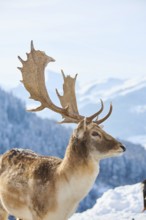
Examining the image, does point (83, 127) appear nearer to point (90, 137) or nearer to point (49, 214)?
point (90, 137)

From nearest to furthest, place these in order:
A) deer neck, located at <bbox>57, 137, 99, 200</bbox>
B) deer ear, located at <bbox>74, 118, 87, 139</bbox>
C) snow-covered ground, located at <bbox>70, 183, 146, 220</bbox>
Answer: deer neck, located at <bbox>57, 137, 99, 200</bbox> → deer ear, located at <bbox>74, 118, 87, 139</bbox> → snow-covered ground, located at <bbox>70, 183, 146, 220</bbox>

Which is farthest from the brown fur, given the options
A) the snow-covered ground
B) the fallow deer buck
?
the snow-covered ground

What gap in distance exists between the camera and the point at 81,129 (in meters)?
9.23

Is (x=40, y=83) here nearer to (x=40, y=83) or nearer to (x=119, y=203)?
(x=40, y=83)

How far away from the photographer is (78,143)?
9195 millimetres

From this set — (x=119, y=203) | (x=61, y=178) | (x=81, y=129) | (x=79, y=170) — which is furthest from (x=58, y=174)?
(x=119, y=203)

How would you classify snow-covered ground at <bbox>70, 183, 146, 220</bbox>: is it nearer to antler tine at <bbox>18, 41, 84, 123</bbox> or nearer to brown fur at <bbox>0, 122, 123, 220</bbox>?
antler tine at <bbox>18, 41, 84, 123</bbox>

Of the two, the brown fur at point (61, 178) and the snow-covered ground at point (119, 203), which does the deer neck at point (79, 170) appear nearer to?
the brown fur at point (61, 178)

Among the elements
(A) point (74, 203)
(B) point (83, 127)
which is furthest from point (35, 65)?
(A) point (74, 203)

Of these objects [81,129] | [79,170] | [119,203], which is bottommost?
[119,203]

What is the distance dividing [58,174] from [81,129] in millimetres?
784

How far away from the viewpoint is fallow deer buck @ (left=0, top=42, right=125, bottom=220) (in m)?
8.98

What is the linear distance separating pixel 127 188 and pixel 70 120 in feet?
71.7

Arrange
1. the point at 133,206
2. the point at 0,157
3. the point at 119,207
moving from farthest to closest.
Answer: the point at 119,207 < the point at 133,206 < the point at 0,157
